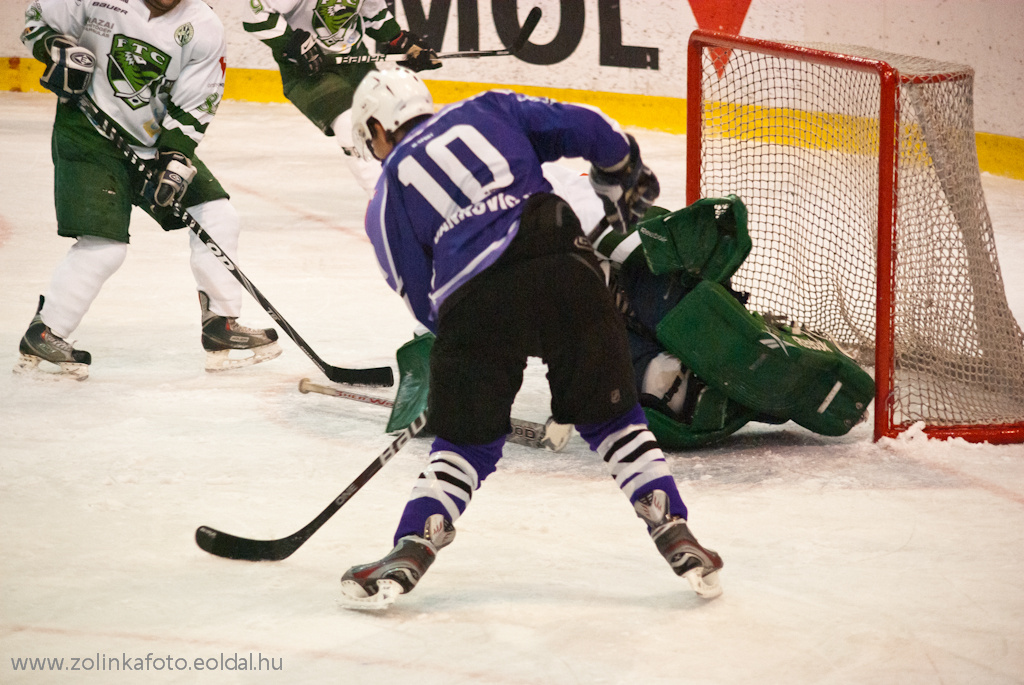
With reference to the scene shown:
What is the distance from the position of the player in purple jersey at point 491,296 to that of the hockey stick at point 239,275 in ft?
4.55

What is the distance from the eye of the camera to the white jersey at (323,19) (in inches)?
195

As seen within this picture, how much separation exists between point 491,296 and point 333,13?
3.20 metres

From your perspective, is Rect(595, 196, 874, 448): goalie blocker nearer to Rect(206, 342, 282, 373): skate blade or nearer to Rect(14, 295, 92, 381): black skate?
Rect(206, 342, 282, 373): skate blade

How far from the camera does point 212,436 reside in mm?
3285

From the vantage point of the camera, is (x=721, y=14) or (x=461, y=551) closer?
(x=461, y=551)

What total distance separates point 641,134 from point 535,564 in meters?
5.07

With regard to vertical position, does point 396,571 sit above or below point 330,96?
below

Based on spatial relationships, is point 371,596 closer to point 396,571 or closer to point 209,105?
point 396,571

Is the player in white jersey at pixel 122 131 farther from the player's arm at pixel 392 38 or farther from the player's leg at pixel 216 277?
the player's arm at pixel 392 38

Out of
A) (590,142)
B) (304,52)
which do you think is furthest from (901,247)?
(304,52)

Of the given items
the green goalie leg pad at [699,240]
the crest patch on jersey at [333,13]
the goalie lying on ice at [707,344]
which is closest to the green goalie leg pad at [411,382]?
the goalie lying on ice at [707,344]

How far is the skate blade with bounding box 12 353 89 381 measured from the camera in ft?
12.3

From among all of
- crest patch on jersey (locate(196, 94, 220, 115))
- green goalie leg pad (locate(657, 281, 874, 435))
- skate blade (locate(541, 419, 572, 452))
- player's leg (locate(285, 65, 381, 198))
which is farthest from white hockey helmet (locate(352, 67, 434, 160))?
player's leg (locate(285, 65, 381, 198))

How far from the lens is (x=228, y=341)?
152 inches
